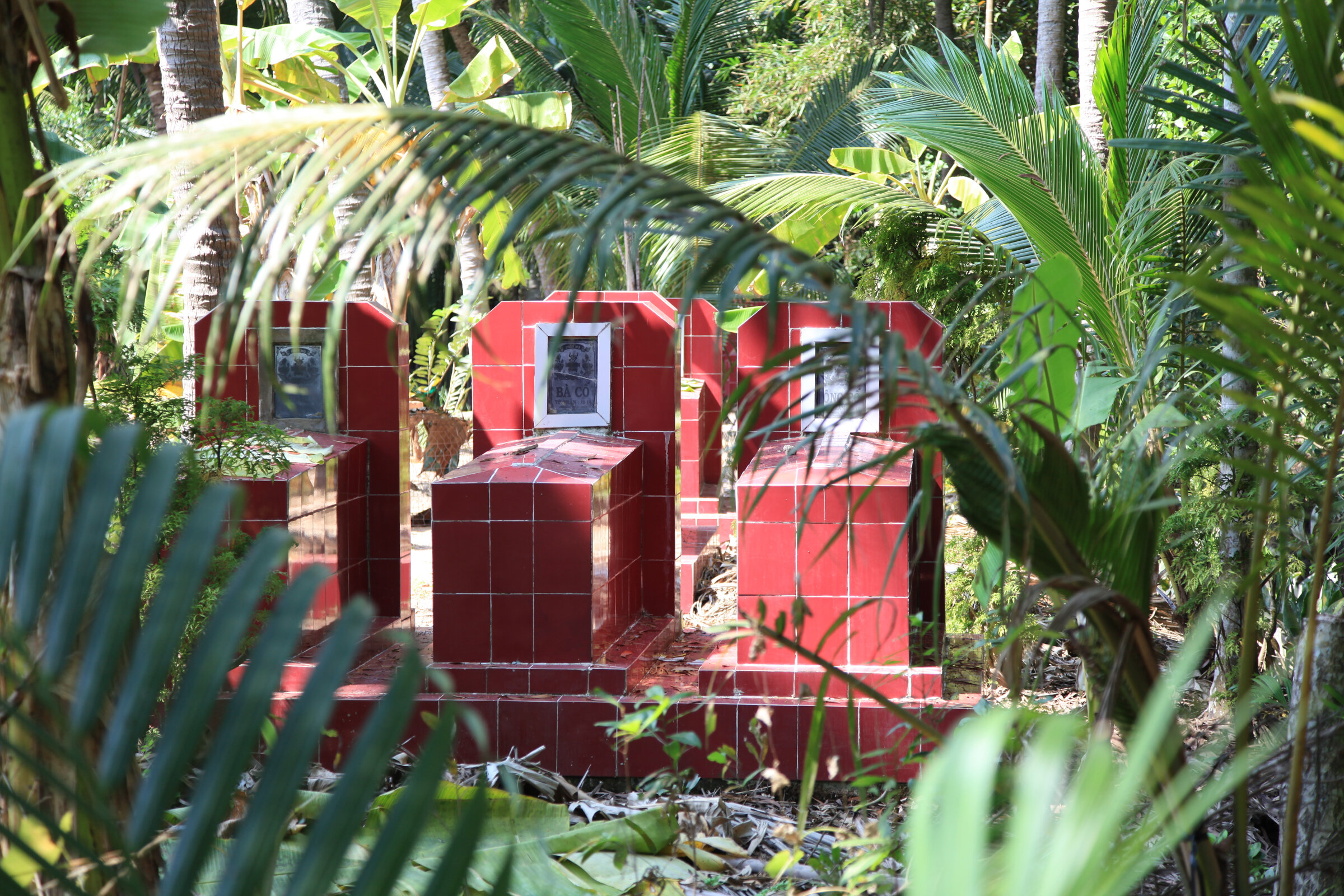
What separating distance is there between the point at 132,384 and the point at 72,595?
3314mm

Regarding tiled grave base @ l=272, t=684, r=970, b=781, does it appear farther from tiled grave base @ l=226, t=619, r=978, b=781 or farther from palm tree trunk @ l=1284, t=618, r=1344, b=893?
palm tree trunk @ l=1284, t=618, r=1344, b=893

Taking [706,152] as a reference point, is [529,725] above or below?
below

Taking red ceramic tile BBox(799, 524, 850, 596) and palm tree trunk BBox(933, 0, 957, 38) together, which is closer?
red ceramic tile BBox(799, 524, 850, 596)

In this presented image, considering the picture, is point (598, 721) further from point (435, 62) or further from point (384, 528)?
point (435, 62)

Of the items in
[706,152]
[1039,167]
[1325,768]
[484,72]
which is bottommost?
[1325,768]

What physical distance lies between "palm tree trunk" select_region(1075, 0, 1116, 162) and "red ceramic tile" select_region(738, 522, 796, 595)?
315 centimetres

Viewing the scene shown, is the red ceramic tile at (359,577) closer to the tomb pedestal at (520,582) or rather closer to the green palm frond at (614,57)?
the tomb pedestal at (520,582)

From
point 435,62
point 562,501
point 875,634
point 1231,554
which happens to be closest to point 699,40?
point 435,62

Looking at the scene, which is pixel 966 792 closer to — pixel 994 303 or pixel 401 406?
pixel 401 406

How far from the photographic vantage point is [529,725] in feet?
16.0

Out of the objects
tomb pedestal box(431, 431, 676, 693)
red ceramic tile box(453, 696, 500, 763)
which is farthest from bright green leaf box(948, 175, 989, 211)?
red ceramic tile box(453, 696, 500, 763)

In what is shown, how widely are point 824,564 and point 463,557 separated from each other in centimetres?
164

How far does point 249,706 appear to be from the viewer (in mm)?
831

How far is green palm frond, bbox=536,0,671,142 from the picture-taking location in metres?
10.2
